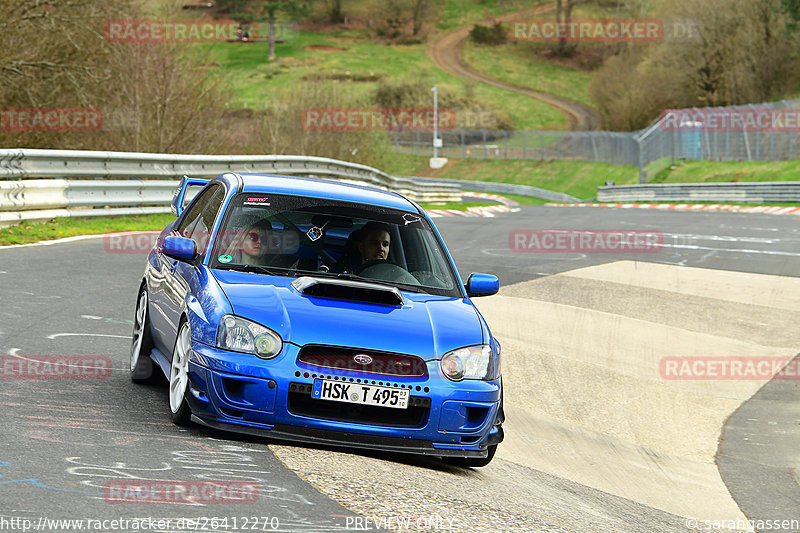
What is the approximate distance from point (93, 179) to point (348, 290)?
1344 centimetres

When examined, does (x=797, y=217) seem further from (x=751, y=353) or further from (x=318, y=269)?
(x=318, y=269)

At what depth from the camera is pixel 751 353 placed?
1257 cm

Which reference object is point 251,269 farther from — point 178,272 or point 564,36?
point 564,36

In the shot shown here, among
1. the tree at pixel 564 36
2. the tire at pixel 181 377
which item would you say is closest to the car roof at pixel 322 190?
the tire at pixel 181 377

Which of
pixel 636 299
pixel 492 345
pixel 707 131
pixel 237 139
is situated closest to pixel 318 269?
pixel 492 345

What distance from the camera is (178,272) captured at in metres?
7.19

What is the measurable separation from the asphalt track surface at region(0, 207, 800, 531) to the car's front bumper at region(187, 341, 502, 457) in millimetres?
180

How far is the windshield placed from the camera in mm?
6938

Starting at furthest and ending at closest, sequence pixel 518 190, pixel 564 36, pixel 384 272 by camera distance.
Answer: pixel 564 36
pixel 518 190
pixel 384 272

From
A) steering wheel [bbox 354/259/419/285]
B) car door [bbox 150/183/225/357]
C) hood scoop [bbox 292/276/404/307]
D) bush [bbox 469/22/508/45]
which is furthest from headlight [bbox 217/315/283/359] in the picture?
bush [bbox 469/22/508/45]

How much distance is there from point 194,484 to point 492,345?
222cm

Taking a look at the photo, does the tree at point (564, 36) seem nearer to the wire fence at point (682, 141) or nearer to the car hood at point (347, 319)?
the wire fence at point (682, 141)

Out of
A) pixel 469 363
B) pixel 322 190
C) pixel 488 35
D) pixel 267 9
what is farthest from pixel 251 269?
pixel 488 35

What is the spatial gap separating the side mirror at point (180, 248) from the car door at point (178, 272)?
0.33 feet
